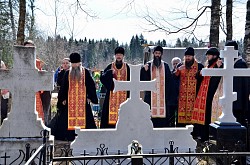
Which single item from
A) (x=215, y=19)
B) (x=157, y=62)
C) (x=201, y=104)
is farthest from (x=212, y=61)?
(x=215, y=19)

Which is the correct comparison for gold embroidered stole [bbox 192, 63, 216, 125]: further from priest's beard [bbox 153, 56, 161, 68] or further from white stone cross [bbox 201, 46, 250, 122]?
white stone cross [bbox 201, 46, 250, 122]

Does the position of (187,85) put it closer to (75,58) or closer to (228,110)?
(228,110)

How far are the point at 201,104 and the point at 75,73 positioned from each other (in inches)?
106

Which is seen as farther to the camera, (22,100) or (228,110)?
(228,110)

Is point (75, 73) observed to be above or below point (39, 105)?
above

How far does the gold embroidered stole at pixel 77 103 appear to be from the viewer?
851 centimetres

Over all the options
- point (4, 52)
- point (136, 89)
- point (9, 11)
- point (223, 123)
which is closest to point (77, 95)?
point (136, 89)

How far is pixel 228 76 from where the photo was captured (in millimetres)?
7004

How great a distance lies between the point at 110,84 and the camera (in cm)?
862

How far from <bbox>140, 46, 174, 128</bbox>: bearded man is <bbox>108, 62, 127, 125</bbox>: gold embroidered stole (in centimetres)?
47

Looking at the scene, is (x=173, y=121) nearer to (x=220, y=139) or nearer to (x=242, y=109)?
(x=242, y=109)

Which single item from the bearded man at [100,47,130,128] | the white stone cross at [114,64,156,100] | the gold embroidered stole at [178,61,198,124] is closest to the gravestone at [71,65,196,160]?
the white stone cross at [114,64,156,100]

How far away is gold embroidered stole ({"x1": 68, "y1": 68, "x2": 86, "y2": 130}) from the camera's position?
8.51 meters

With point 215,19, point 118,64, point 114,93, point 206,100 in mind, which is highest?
point 215,19
